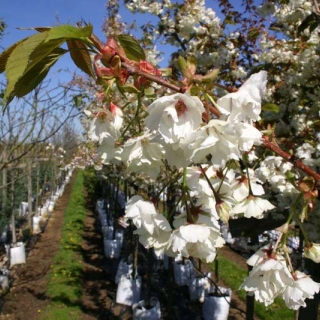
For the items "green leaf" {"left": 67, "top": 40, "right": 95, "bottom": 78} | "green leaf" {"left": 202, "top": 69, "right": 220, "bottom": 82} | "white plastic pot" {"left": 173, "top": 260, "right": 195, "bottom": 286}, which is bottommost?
"white plastic pot" {"left": 173, "top": 260, "right": 195, "bottom": 286}

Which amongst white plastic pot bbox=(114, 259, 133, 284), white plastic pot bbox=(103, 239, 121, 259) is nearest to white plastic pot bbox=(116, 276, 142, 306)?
white plastic pot bbox=(114, 259, 133, 284)

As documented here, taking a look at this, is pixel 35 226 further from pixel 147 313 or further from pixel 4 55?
pixel 4 55

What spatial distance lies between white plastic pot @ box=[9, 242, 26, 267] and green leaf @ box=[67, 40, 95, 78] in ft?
27.5

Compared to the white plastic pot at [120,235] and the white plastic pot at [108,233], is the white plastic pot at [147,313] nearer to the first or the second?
the white plastic pot at [120,235]

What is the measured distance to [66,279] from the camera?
24.5ft

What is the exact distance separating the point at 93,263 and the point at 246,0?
669 cm

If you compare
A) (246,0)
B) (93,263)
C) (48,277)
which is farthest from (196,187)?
(93,263)

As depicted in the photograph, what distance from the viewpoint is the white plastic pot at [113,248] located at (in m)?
8.91

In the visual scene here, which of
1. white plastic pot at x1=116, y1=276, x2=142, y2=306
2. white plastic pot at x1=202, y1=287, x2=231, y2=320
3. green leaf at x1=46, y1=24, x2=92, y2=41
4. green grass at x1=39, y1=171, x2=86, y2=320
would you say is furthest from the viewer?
white plastic pot at x1=116, y1=276, x2=142, y2=306

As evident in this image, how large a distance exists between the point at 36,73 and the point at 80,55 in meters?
0.09

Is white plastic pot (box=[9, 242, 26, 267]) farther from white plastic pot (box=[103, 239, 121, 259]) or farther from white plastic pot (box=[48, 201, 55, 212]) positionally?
white plastic pot (box=[48, 201, 55, 212])

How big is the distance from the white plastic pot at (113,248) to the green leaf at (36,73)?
868 centimetres

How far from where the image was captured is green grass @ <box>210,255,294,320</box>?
5823 mm

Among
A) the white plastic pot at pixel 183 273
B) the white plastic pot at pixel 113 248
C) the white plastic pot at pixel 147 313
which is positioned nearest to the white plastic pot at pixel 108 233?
the white plastic pot at pixel 113 248
